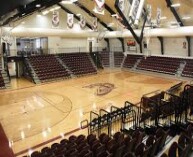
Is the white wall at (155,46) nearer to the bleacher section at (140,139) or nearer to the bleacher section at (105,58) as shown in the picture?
the bleacher section at (105,58)

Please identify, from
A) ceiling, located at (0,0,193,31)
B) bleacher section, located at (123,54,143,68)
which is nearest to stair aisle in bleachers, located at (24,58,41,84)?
ceiling, located at (0,0,193,31)

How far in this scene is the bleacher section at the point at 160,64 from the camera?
21766 mm

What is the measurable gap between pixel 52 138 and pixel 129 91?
837 cm

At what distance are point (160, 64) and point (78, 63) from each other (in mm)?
8914

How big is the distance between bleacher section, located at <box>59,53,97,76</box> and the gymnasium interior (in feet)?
0.39

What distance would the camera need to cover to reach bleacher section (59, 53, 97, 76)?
23.2m

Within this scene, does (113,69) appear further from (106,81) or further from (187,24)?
(187,24)

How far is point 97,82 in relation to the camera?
19.7 metres

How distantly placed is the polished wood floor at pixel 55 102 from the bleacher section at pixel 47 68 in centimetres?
125

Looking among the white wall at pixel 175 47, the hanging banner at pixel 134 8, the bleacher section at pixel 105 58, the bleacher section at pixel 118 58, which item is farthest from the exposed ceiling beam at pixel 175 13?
the bleacher section at pixel 105 58

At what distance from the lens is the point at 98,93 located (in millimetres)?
15945

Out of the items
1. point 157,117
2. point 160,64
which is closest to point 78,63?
point 160,64

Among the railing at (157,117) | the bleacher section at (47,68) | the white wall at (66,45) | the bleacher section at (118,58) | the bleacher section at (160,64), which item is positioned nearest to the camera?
the railing at (157,117)

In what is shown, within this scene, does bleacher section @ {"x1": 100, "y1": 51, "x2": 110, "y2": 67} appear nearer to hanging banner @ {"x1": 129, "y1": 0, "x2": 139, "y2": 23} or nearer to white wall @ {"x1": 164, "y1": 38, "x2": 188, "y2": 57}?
white wall @ {"x1": 164, "y1": 38, "x2": 188, "y2": 57}
